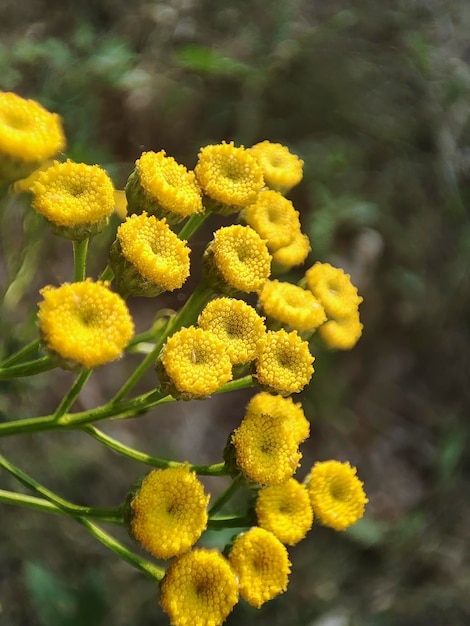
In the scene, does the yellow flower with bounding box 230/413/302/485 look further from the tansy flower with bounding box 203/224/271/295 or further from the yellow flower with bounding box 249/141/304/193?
the yellow flower with bounding box 249/141/304/193

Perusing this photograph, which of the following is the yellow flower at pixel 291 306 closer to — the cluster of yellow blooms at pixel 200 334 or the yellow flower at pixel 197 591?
the cluster of yellow blooms at pixel 200 334

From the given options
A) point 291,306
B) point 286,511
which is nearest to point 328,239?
point 291,306

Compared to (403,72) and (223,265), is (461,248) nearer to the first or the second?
(403,72)

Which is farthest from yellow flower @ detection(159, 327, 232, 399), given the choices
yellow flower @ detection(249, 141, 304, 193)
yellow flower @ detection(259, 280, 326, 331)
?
yellow flower @ detection(249, 141, 304, 193)

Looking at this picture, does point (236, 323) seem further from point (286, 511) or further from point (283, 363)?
point (286, 511)

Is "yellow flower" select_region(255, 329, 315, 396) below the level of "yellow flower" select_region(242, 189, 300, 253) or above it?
below

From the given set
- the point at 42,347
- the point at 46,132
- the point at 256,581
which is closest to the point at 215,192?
the point at 46,132

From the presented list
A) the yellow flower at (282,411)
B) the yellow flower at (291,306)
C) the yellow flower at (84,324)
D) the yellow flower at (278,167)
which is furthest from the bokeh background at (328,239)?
the yellow flower at (84,324)
